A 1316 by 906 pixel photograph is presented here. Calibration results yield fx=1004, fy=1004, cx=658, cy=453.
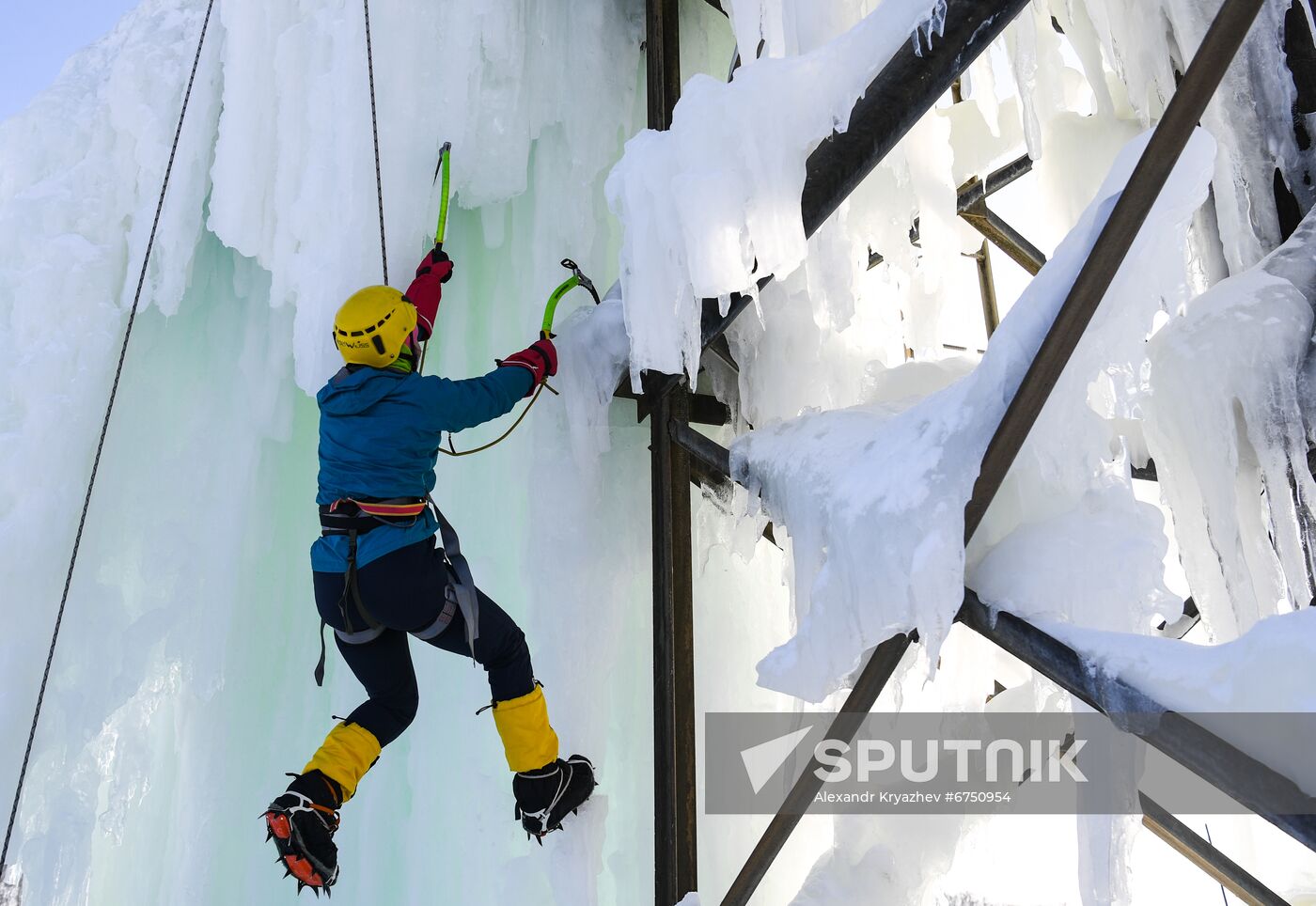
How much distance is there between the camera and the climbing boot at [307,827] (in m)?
2.11

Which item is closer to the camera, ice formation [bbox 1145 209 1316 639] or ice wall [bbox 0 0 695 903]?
ice formation [bbox 1145 209 1316 639]

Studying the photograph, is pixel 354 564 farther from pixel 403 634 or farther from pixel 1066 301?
pixel 1066 301

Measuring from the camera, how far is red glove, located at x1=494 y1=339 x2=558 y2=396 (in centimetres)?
252

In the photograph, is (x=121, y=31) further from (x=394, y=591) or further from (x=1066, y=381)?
(x=1066, y=381)

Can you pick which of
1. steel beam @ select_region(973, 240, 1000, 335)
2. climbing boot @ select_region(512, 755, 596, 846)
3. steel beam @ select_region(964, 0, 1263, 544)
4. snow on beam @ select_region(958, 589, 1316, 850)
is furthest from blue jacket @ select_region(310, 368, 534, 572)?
steel beam @ select_region(973, 240, 1000, 335)

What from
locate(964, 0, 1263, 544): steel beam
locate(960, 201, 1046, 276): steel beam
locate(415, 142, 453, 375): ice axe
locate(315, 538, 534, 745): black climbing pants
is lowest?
locate(315, 538, 534, 745): black climbing pants

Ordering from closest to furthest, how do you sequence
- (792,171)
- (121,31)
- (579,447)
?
(792,171) → (579,447) → (121,31)

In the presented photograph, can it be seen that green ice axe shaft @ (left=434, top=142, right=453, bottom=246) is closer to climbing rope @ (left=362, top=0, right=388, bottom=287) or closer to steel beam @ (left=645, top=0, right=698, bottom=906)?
climbing rope @ (left=362, top=0, right=388, bottom=287)

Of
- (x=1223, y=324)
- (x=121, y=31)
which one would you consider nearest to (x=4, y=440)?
(x=121, y=31)

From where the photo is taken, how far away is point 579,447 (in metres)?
3.23

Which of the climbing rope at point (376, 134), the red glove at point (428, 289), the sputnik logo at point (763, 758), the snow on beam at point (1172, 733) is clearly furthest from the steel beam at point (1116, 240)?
the sputnik logo at point (763, 758)

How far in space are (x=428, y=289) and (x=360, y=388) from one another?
1.79 feet

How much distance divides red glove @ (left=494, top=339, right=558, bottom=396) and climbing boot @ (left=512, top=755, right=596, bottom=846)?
3.05 feet

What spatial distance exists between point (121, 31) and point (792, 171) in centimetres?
345
